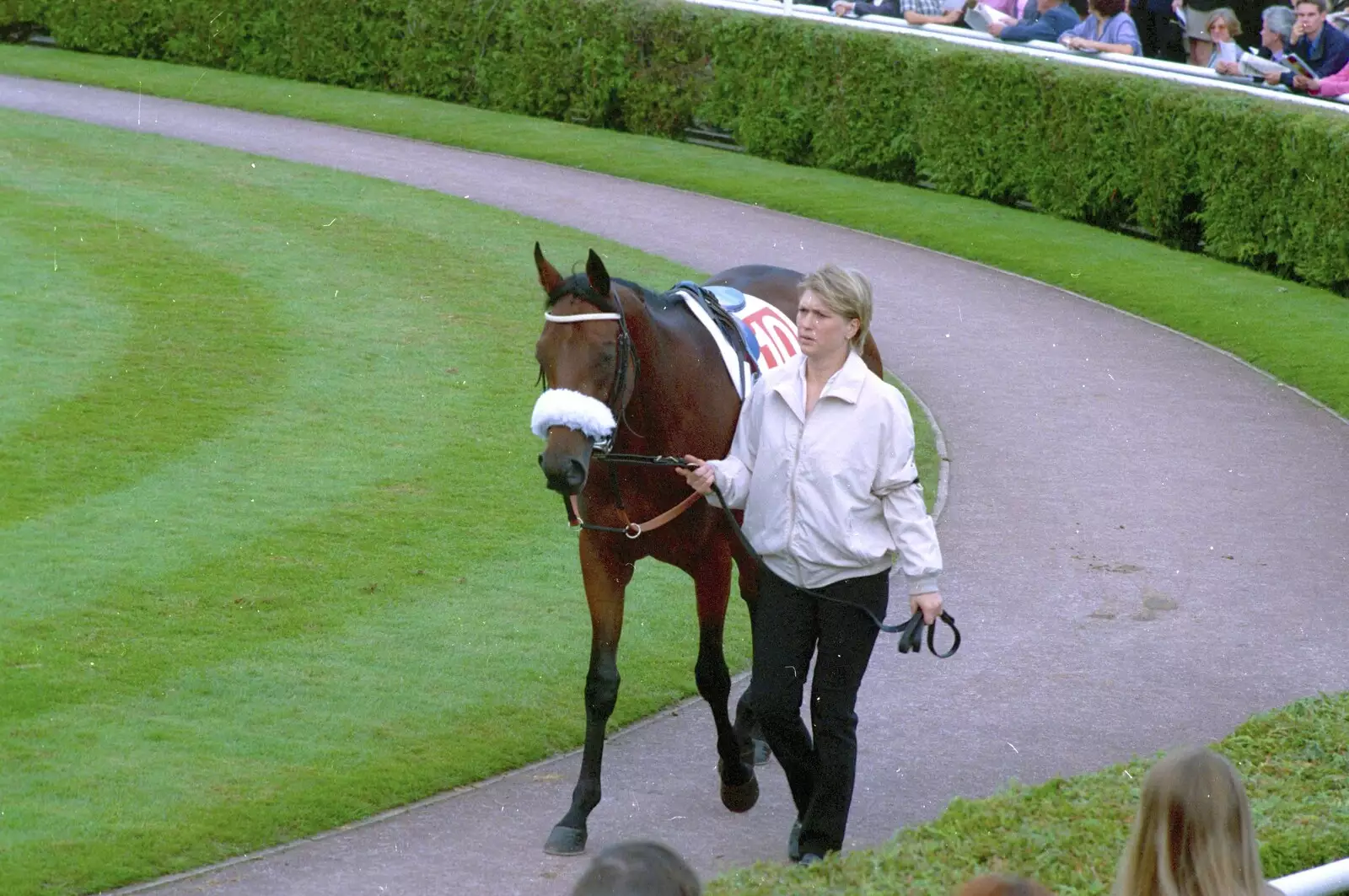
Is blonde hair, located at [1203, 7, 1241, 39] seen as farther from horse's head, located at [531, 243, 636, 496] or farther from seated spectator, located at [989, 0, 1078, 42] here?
horse's head, located at [531, 243, 636, 496]

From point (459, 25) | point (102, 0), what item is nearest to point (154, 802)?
point (459, 25)

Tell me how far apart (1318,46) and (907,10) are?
5388mm

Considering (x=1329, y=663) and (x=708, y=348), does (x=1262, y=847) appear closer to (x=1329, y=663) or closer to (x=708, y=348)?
(x=708, y=348)

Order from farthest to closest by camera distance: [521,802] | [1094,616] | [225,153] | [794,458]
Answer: [225,153] < [1094,616] < [521,802] < [794,458]

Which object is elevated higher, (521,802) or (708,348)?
(708,348)

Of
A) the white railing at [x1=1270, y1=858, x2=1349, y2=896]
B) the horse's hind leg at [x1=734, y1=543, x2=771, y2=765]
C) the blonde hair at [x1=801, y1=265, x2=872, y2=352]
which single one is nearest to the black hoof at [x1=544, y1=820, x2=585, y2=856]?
the horse's hind leg at [x1=734, y1=543, x2=771, y2=765]

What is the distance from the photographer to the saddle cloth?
20.5 ft

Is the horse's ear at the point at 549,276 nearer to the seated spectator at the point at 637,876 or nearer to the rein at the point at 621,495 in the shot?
the rein at the point at 621,495

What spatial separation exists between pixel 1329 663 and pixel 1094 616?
3.41ft

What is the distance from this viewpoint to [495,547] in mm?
8898

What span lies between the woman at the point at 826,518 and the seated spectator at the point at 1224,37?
12.5m

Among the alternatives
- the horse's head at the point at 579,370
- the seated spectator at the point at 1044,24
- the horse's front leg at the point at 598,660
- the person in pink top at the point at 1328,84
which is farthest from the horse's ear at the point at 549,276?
the seated spectator at the point at 1044,24

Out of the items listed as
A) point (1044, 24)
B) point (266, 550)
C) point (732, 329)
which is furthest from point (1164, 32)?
point (732, 329)

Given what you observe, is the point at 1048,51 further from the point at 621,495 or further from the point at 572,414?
the point at 572,414
